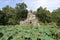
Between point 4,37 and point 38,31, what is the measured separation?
585 millimetres

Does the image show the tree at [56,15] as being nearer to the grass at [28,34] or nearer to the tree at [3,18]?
the tree at [3,18]

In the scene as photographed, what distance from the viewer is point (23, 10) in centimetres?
5841

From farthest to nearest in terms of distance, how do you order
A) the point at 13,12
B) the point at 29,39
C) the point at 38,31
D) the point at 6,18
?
1. the point at 13,12
2. the point at 6,18
3. the point at 38,31
4. the point at 29,39

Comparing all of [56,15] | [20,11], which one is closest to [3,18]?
[20,11]

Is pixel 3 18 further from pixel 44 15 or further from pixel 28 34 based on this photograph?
pixel 28 34

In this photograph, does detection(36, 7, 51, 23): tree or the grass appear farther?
detection(36, 7, 51, 23): tree

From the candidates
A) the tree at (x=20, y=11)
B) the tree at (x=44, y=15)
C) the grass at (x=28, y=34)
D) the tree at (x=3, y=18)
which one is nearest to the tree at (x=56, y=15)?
the tree at (x=44, y=15)

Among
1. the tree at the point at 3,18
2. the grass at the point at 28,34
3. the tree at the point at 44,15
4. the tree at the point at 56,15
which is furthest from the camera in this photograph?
the tree at the point at 56,15

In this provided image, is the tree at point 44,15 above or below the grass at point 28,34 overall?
below

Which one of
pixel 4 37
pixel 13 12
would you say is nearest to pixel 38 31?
pixel 4 37

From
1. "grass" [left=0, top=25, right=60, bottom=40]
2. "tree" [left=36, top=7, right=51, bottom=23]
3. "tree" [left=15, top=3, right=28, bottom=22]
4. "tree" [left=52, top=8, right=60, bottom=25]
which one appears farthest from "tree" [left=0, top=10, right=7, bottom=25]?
"grass" [left=0, top=25, right=60, bottom=40]

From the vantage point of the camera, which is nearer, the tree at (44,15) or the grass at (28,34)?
the grass at (28,34)

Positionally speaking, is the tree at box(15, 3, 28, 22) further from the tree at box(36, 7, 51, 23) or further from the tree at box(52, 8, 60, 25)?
the tree at box(52, 8, 60, 25)

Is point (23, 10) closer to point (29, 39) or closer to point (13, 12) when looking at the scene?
point (13, 12)
